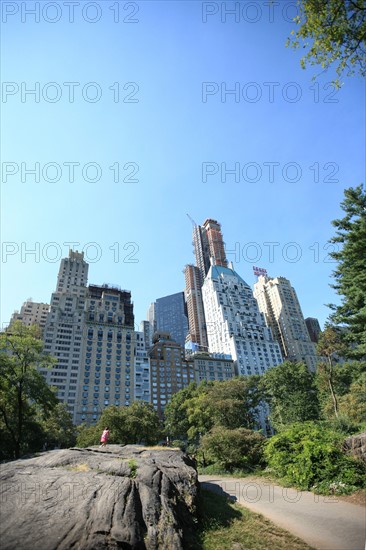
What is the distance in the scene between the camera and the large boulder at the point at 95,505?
669 cm

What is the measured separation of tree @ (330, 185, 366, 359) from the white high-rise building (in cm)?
10216

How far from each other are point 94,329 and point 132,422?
79507mm

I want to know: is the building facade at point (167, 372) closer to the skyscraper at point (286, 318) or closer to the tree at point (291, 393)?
the skyscraper at point (286, 318)

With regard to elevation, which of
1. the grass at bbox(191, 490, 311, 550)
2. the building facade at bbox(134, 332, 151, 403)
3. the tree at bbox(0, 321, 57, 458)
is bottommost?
the grass at bbox(191, 490, 311, 550)

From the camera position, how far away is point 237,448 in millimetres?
21953

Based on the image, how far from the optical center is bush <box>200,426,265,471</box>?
71.7 feet

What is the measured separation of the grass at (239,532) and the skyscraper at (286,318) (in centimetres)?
14920

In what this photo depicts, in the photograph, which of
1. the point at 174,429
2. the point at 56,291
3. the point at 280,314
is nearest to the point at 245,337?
the point at 280,314

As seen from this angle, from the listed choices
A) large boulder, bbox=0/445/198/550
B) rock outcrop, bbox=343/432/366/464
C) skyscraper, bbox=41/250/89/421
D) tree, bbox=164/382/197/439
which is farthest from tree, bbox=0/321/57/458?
skyscraper, bbox=41/250/89/421

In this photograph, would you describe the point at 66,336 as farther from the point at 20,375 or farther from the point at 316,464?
the point at 316,464

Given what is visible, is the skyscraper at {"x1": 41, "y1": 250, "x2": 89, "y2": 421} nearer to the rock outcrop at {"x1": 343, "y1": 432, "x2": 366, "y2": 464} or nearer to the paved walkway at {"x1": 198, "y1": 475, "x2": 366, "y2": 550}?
the paved walkway at {"x1": 198, "y1": 475, "x2": 366, "y2": 550}

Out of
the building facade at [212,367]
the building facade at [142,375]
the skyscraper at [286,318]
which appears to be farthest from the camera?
the skyscraper at [286,318]

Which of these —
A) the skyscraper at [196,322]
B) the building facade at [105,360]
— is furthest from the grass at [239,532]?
the skyscraper at [196,322]

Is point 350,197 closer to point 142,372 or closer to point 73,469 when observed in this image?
point 73,469
